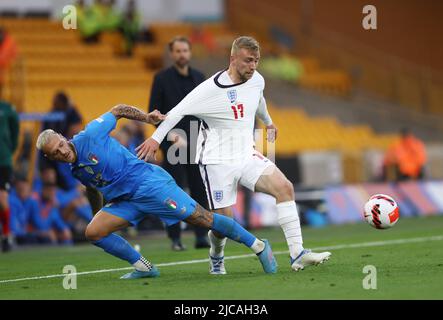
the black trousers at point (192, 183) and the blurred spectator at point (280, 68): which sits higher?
the blurred spectator at point (280, 68)

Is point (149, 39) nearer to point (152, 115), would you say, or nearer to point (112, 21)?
point (112, 21)

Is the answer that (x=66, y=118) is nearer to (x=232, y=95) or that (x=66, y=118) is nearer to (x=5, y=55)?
(x=5, y=55)

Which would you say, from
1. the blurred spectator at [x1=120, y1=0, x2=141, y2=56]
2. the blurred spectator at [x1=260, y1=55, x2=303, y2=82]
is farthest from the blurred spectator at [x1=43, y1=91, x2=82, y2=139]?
the blurred spectator at [x1=260, y1=55, x2=303, y2=82]

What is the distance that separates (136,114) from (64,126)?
852 cm

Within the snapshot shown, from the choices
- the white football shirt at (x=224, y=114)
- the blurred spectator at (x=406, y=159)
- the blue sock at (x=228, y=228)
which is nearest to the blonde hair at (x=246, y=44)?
the white football shirt at (x=224, y=114)

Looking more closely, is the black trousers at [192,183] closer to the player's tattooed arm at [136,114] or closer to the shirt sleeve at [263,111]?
the shirt sleeve at [263,111]

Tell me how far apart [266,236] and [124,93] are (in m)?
7.92

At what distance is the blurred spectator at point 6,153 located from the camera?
15.7m

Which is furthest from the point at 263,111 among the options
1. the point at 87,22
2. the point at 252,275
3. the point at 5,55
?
the point at 87,22

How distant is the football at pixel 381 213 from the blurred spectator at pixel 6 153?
20.1 feet

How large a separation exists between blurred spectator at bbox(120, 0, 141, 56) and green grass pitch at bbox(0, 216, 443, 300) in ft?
42.0

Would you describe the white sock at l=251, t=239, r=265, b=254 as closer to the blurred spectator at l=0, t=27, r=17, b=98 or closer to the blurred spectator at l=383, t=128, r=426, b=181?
the blurred spectator at l=0, t=27, r=17, b=98

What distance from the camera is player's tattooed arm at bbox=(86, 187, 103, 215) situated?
35.5 ft

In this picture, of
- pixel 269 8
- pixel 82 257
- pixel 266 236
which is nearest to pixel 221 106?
pixel 82 257
